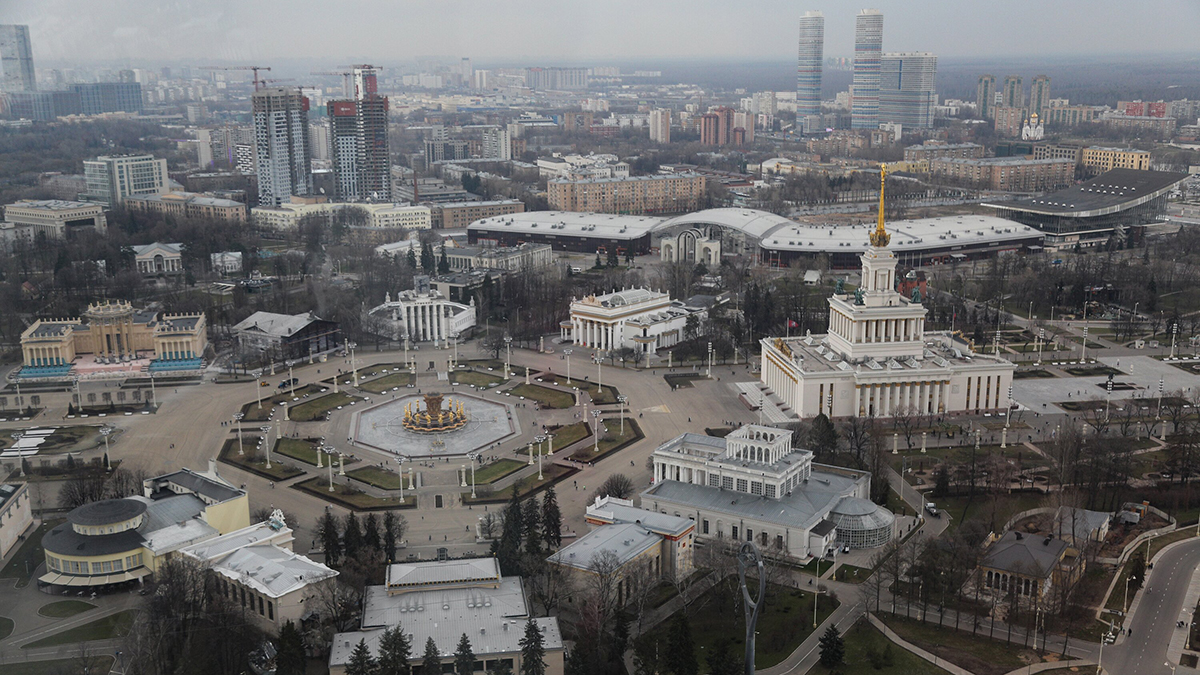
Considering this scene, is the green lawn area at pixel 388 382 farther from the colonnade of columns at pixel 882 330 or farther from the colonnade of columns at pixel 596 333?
the colonnade of columns at pixel 882 330

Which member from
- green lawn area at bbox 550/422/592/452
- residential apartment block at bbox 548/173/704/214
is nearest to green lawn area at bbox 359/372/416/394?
green lawn area at bbox 550/422/592/452

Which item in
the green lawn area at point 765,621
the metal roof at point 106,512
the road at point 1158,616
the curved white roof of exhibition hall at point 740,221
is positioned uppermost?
the curved white roof of exhibition hall at point 740,221

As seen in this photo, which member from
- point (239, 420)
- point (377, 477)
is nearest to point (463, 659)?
point (377, 477)

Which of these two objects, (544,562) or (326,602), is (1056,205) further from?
(326,602)

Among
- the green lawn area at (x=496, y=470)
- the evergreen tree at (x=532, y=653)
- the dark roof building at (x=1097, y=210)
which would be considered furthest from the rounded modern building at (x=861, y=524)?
the dark roof building at (x=1097, y=210)

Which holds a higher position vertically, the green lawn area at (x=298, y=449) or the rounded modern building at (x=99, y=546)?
the rounded modern building at (x=99, y=546)

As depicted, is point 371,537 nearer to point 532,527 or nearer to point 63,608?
point 532,527

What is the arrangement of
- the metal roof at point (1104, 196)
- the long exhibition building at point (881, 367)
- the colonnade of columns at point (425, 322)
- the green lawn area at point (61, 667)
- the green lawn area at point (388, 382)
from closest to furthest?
the green lawn area at point (61, 667) → the long exhibition building at point (881, 367) → the green lawn area at point (388, 382) → the colonnade of columns at point (425, 322) → the metal roof at point (1104, 196)
